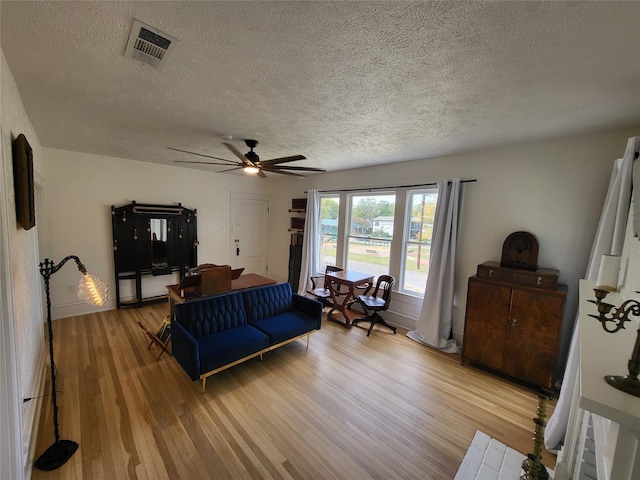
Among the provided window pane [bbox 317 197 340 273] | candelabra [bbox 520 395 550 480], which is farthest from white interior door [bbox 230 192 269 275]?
candelabra [bbox 520 395 550 480]

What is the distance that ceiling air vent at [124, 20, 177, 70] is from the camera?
1250mm

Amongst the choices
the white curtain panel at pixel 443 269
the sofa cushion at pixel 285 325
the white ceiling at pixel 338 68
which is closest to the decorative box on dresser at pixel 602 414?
the white ceiling at pixel 338 68

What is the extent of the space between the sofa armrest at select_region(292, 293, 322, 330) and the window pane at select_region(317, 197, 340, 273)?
167cm

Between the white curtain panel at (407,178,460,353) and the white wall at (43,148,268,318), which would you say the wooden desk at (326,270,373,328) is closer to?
the white curtain panel at (407,178,460,353)

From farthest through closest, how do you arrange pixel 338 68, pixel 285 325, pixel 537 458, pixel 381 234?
pixel 381 234 → pixel 285 325 → pixel 338 68 → pixel 537 458

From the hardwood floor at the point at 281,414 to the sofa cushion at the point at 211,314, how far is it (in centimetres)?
50

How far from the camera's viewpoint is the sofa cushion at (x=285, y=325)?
2865 mm

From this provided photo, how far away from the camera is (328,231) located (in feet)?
16.9

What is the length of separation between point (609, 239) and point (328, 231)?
3.80m

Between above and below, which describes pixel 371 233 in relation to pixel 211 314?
above

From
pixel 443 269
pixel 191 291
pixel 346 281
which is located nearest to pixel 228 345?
pixel 191 291

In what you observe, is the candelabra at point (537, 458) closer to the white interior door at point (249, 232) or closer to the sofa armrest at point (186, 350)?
the sofa armrest at point (186, 350)

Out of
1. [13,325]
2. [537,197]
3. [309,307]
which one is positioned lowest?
[309,307]

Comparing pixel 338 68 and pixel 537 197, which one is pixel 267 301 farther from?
pixel 537 197
